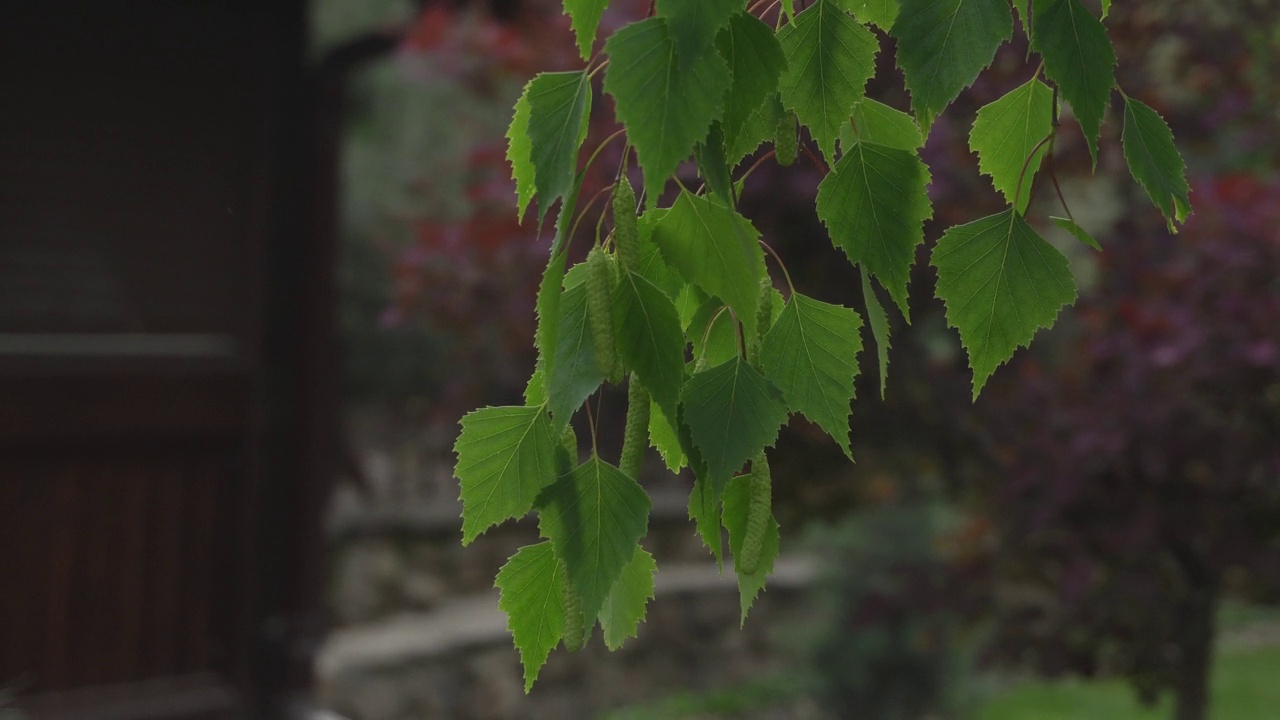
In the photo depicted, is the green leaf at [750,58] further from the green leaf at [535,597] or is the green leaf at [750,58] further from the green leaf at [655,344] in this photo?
the green leaf at [535,597]

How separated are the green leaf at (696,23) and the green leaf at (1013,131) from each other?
0.79 feet

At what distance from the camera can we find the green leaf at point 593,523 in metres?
0.67

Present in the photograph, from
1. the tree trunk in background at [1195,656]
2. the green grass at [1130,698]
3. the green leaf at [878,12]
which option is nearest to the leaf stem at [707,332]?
the green leaf at [878,12]

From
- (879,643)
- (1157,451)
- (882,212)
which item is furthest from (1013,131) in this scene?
(879,643)

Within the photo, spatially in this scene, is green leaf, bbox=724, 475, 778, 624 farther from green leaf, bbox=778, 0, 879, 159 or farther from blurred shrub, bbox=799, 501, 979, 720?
blurred shrub, bbox=799, 501, 979, 720

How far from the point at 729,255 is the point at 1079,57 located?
0.23 meters

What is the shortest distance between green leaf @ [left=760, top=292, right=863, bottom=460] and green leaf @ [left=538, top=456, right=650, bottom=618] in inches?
4.5

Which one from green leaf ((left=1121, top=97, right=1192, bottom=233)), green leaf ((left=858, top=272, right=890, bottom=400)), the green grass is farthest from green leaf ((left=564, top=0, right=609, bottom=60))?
the green grass

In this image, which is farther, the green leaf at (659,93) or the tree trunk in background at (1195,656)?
the tree trunk in background at (1195,656)

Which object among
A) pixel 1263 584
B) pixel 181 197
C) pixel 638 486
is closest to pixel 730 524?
pixel 638 486

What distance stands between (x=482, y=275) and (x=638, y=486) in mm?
3540

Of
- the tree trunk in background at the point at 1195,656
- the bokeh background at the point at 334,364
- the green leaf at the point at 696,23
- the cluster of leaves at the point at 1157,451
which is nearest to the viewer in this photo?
the green leaf at the point at 696,23

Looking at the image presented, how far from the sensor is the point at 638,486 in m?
0.68

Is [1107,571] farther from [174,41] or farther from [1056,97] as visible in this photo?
[174,41]
